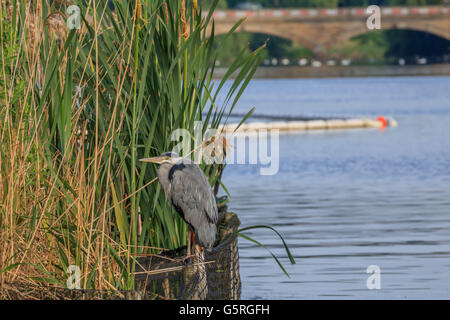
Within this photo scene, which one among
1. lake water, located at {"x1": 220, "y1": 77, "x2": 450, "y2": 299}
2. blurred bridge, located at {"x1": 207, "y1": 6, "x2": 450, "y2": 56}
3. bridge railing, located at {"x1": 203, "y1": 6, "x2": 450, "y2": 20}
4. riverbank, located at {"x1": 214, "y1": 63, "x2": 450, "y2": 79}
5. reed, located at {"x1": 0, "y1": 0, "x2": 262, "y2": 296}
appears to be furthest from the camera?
riverbank, located at {"x1": 214, "y1": 63, "x2": 450, "y2": 79}

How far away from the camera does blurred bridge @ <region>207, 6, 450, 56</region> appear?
6544 centimetres

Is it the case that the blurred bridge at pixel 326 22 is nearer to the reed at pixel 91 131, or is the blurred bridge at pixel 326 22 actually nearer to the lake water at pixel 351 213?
the lake water at pixel 351 213

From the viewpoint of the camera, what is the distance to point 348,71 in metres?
68.8

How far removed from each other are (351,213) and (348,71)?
59.4 meters

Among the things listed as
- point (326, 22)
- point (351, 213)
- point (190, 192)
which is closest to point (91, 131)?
point (190, 192)

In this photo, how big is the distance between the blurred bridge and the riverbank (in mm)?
1520

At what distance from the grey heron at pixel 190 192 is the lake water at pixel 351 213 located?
1781 mm

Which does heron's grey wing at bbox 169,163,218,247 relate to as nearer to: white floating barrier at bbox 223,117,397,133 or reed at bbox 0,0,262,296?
reed at bbox 0,0,262,296

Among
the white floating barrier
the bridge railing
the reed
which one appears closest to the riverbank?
the bridge railing

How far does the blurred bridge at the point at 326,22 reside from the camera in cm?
6544

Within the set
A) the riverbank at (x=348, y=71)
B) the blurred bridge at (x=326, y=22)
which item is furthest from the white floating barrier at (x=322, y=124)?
the riverbank at (x=348, y=71)

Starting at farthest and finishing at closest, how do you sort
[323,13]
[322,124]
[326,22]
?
1. [323,13]
2. [326,22]
3. [322,124]

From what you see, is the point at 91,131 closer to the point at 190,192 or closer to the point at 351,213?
the point at 190,192
